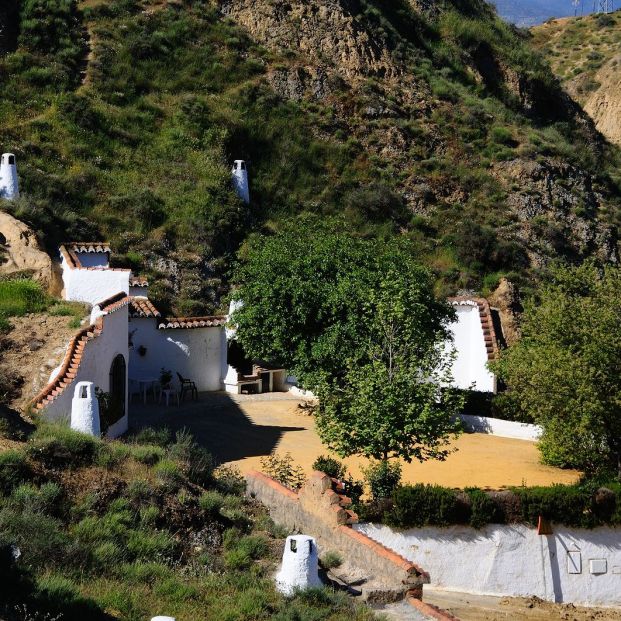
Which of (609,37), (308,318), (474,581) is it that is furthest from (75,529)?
(609,37)

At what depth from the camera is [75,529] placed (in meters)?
13.3

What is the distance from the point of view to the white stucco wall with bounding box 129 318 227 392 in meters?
29.2

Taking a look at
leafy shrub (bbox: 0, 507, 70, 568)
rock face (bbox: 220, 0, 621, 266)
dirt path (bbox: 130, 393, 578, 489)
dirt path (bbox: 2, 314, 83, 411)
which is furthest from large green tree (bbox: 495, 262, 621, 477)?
rock face (bbox: 220, 0, 621, 266)

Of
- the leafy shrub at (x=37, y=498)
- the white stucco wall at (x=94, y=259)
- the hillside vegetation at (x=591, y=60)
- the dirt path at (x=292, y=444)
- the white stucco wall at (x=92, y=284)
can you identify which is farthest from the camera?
the hillside vegetation at (x=591, y=60)

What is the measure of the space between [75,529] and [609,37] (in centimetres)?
7695

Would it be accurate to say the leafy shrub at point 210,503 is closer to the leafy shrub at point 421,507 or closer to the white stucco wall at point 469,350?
the leafy shrub at point 421,507

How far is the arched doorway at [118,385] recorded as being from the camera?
896 inches

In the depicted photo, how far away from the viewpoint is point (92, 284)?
27062 millimetres

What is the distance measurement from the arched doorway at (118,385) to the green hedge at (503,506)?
27.2 ft

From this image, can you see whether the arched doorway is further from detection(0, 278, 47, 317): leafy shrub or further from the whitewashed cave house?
detection(0, 278, 47, 317): leafy shrub

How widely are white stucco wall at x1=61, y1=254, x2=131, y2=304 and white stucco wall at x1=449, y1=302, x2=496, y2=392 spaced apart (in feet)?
33.5

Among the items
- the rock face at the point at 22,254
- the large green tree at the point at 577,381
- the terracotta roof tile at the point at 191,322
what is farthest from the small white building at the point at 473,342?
the rock face at the point at 22,254

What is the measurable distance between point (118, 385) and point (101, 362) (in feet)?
5.04

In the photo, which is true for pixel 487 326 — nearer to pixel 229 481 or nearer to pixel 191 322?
pixel 191 322
